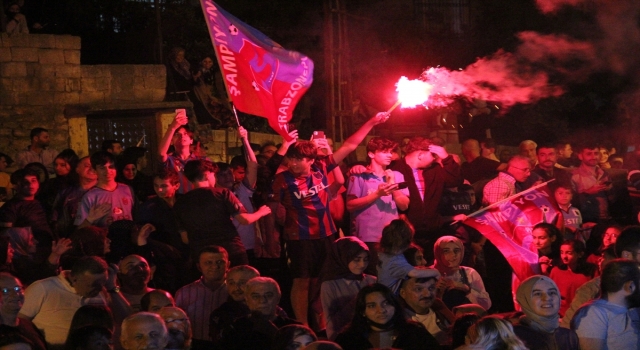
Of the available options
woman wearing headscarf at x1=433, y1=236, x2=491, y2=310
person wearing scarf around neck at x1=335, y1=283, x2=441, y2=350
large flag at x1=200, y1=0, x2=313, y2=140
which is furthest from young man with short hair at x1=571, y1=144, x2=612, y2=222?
person wearing scarf around neck at x1=335, y1=283, x2=441, y2=350

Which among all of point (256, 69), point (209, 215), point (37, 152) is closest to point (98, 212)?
point (209, 215)

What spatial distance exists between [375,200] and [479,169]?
2.80m

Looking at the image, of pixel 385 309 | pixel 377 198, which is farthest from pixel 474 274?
pixel 385 309

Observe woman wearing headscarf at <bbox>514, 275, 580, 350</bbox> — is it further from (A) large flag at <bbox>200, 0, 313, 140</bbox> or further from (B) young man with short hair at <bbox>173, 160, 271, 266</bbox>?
(A) large flag at <bbox>200, 0, 313, 140</bbox>

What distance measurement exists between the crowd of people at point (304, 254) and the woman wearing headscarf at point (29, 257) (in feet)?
0.04

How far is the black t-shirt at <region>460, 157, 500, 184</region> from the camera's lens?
11.6m

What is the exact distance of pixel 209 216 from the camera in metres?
8.33

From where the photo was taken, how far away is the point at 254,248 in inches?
385

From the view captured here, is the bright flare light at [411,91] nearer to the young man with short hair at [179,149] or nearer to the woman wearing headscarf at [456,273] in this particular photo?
the young man with short hair at [179,149]

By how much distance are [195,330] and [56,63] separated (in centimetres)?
796

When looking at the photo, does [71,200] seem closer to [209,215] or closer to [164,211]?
[164,211]

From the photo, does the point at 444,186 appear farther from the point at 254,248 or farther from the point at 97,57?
the point at 97,57

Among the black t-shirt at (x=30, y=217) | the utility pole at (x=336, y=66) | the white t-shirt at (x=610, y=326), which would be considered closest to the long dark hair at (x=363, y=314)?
the white t-shirt at (x=610, y=326)

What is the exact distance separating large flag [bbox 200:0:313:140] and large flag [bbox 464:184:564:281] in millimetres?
2172
